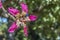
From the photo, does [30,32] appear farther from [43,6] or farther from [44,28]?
[43,6]

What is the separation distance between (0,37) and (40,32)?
553mm

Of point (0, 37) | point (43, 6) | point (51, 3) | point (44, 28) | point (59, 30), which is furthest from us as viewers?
point (0, 37)

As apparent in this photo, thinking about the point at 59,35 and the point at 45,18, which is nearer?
the point at 45,18

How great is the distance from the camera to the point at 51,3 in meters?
1.77

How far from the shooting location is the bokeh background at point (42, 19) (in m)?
1.75

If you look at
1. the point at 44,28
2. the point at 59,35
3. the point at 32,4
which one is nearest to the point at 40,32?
the point at 44,28

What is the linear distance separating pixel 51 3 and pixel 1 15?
50 cm

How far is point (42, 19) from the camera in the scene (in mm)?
1897

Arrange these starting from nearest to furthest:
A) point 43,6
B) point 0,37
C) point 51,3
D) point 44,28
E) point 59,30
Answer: point 51,3 < point 43,6 < point 44,28 < point 59,30 < point 0,37

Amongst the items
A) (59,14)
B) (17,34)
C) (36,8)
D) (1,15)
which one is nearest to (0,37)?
(17,34)

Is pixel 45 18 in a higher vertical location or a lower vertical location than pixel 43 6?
lower

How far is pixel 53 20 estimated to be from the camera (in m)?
1.83

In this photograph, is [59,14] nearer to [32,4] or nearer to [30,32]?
[32,4]

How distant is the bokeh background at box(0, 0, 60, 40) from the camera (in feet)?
5.74
